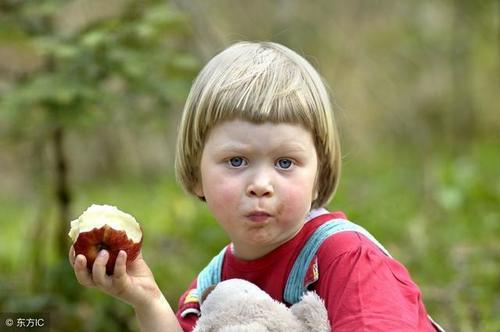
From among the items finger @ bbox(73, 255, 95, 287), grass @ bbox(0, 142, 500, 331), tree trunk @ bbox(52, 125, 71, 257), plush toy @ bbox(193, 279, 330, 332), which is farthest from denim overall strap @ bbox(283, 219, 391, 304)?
tree trunk @ bbox(52, 125, 71, 257)

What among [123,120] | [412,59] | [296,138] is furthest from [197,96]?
[412,59]

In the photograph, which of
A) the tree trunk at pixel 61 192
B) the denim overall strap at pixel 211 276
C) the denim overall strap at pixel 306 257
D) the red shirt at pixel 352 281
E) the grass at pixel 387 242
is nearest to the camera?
the red shirt at pixel 352 281

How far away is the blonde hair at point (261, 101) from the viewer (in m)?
2.05

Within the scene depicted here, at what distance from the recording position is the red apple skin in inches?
81.1

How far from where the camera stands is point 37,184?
416cm

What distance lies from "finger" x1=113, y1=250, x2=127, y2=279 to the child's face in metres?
0.27

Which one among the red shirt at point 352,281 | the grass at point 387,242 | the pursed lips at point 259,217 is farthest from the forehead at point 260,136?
the grass at point 387,242

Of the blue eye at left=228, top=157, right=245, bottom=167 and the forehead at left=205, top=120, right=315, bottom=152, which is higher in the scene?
the forehead at left=205, top=120, right=315, bottom=152

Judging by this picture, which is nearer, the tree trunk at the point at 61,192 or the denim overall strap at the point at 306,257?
the denim overall strap at the point at 306,257

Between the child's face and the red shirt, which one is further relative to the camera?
the child's face

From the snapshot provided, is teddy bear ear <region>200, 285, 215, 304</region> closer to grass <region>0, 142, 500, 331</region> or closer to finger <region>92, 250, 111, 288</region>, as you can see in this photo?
finger <region>92, 250, 111, 288</region>

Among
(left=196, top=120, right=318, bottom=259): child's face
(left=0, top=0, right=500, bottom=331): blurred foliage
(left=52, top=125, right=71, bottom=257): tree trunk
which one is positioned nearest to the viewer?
(left=196, top=120, right=318, bottom=259): child's face

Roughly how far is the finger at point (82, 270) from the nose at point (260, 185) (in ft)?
1.51

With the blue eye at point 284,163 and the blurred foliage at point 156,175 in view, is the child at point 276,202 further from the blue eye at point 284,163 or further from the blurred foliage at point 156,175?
the blurred foliage at point 156,175
